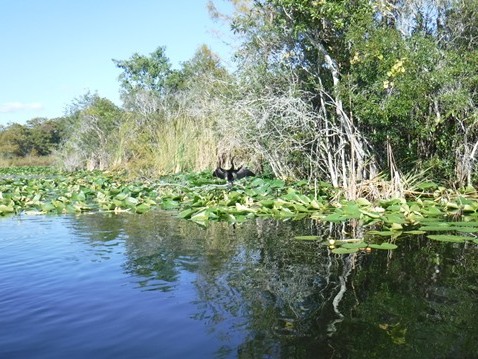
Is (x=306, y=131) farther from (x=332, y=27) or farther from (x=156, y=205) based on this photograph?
(x=156, y=205)

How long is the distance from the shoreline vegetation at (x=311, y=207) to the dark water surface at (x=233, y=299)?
1.59ft

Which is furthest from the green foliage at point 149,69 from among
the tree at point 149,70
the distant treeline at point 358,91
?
the distant treeline at point 358,91

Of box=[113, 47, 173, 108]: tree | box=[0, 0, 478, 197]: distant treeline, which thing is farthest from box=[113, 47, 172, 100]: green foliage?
box=[0, 0, 478, 197]: distant treeline

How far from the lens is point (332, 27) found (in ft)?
31.3

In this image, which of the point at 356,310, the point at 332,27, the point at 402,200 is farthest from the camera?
the point at 332,27

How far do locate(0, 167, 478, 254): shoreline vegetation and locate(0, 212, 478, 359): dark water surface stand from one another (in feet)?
1.59

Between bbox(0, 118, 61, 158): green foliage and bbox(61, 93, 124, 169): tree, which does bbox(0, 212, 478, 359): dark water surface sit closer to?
bbox(61, 93, 124, 169): tree

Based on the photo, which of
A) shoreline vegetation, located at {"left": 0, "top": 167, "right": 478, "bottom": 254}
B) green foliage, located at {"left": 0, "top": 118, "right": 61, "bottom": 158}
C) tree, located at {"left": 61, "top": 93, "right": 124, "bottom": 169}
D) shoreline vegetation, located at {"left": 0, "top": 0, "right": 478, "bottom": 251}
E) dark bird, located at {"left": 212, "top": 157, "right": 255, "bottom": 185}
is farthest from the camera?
green foliage, located at {"left": 0, "top": 118, "right": 61, "bottom": 158}

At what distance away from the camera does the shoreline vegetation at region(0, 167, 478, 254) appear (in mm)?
6621

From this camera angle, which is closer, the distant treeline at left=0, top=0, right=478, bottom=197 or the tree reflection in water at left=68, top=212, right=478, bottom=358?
the tree reflection in water at left=68, top=212, right=478, bottom=358

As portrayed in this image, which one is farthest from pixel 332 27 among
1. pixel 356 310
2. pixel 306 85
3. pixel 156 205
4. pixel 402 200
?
pixel 356 310

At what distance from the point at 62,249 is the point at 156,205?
167 inches

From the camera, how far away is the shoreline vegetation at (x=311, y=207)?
6621mm

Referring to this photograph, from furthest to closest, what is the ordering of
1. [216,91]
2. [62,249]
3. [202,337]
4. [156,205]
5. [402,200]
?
1. [216,91]
2. [156,205]
3. [402,200]
4. [62,249]
5. [202,337]
